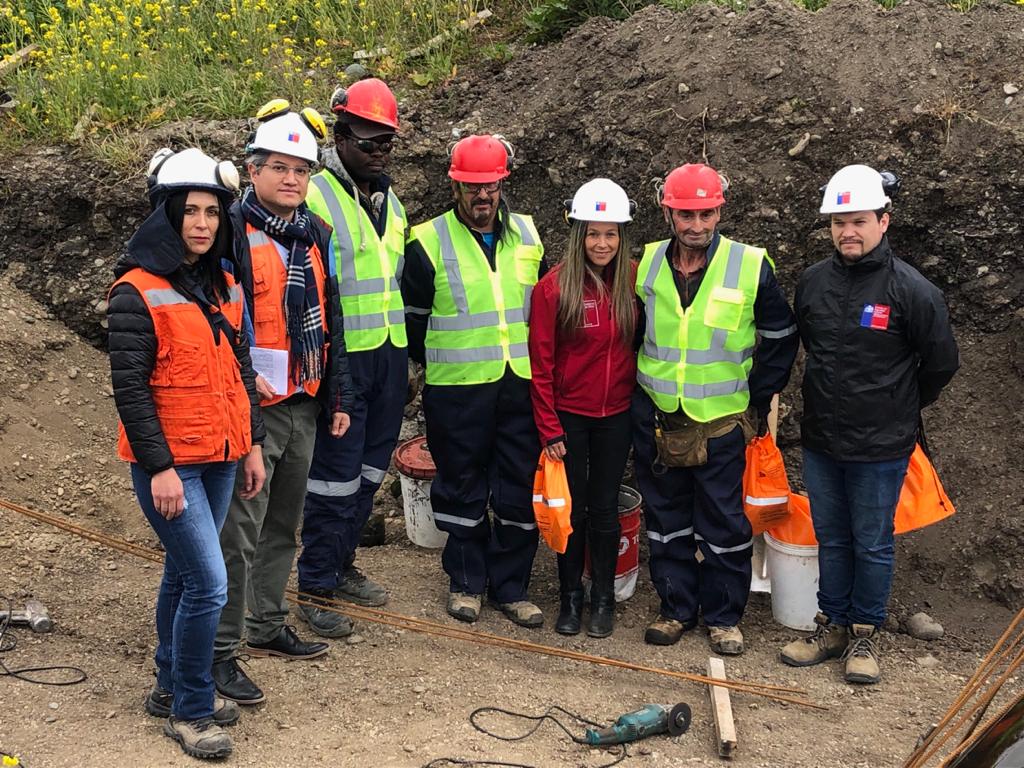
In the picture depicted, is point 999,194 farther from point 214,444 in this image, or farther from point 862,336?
point 214,444

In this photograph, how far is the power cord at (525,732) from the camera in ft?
14.0

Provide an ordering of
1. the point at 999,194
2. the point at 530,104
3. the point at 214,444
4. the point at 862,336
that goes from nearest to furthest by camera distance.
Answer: the point at 214,444 → the point at 862,336 → the point at 999,194 → the point at 530,104

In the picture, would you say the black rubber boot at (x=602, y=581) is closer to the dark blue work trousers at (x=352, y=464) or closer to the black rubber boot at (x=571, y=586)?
the black rubber boot at (x=571, y=586)

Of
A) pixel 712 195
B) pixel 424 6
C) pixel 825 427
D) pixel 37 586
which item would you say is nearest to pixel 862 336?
pixel 825 427

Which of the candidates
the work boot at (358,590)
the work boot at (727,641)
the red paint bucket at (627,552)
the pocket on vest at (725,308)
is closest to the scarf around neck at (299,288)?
the work boot at (358,590)

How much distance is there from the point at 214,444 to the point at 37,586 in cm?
252

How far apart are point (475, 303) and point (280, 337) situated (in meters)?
1.11

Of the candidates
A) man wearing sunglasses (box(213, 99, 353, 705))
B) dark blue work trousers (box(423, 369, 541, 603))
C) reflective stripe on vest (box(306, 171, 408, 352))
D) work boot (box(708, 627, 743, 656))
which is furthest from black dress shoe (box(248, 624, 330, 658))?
work boot (box(708, 627, 743, 656))

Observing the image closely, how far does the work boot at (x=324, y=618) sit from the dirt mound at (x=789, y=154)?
115 inches

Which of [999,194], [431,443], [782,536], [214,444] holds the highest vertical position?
[999,194]

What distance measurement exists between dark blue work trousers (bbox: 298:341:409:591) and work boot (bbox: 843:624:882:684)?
2.40m

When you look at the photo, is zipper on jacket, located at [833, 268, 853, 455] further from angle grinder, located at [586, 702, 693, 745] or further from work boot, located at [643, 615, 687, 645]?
angle grinder, located at [586, 702, 693, 745]

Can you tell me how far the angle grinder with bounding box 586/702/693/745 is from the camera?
448 cm

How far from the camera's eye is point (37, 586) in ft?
18.8
